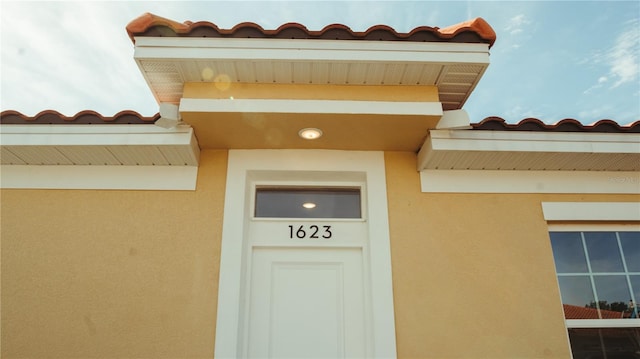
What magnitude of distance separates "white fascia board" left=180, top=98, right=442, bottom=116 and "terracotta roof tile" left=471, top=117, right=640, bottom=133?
0.60 meters

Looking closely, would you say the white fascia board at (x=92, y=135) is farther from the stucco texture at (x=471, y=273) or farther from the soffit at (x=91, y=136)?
the stucco texture at (x=471, y=273)

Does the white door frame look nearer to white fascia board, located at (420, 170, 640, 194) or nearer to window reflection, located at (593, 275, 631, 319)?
white fascia board, located at (420, 170, 640, 194)

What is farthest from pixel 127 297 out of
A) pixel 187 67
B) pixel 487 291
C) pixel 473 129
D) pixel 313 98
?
pixel 473 129

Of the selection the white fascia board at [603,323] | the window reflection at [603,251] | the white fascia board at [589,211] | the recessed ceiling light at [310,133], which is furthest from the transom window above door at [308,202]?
the window reflection at [603,251]

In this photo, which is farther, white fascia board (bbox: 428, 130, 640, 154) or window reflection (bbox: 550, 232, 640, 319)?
window reflection (bbox: 550, 232, 640, 319)

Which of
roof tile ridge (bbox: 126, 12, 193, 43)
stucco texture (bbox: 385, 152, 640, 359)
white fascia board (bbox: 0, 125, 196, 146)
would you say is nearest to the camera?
roof tile ridge (bbox: 126, 12, 193, 43)

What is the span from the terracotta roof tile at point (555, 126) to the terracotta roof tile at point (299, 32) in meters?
0.74

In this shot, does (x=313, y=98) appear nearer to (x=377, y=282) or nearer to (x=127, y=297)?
(x=377, y=282)

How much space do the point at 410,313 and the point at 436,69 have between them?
202 cm

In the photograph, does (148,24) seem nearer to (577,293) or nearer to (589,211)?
(589,211)

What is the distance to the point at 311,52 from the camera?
3346mm

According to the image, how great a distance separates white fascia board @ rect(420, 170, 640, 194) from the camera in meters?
4.06

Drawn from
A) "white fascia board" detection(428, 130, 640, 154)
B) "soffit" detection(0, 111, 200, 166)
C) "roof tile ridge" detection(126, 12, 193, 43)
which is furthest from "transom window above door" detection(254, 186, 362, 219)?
"roof tile ridge" detection(126, 12, 193, 43)

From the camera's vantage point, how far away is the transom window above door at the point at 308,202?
4117mm
